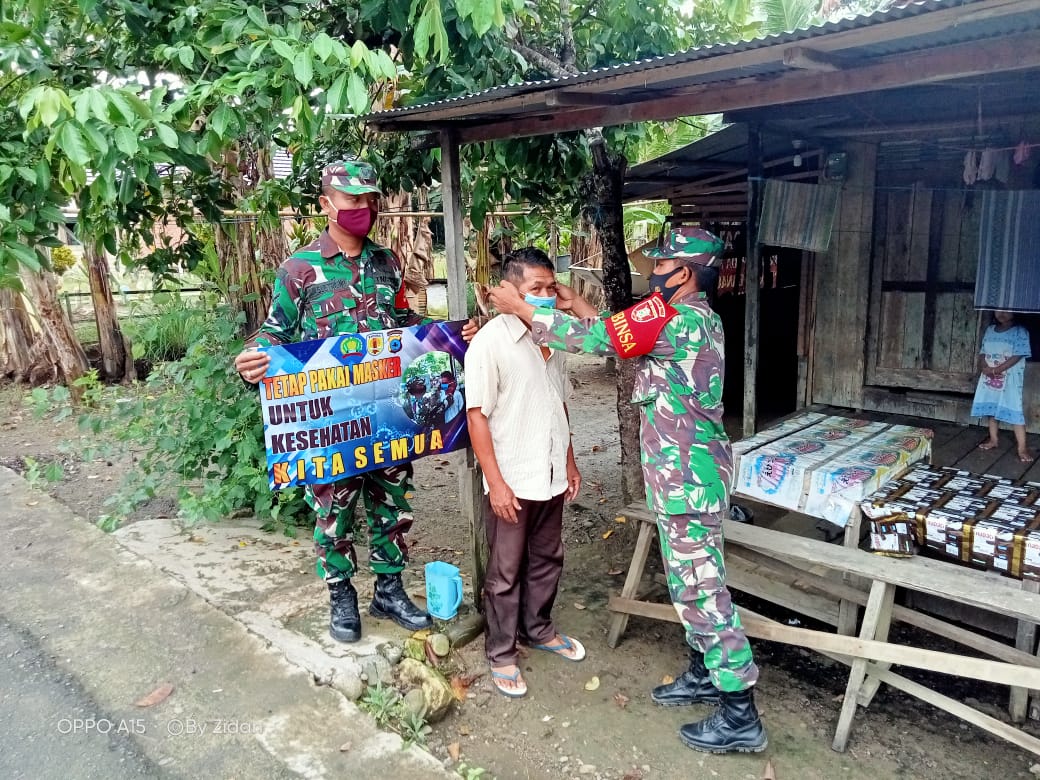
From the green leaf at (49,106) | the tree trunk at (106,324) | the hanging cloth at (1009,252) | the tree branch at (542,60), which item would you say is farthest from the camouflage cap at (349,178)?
the tree trunk at (106,324)

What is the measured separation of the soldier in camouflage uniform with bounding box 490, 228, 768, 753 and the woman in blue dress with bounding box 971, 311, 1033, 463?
10.3ft

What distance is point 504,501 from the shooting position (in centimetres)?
309

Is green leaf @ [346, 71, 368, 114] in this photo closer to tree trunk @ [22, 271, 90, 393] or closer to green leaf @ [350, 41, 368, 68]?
green leaf @ [350, 41, 368, 68]

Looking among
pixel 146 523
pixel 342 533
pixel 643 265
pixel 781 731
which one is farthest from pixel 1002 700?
pixel 643 265

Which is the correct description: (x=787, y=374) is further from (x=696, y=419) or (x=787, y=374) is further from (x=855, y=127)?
(x=696, y=419)

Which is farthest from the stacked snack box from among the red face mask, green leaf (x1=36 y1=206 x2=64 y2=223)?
green leaf (x1=36 y1=206 x2=64 y2=223)

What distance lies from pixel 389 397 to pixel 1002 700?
10.4 ft

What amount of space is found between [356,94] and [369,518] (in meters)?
1.80

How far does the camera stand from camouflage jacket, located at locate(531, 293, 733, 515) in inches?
113

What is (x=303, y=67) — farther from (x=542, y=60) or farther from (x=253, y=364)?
(x=542, y=60)

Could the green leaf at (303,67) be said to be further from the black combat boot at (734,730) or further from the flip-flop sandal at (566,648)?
the black combat boot at (734,730)

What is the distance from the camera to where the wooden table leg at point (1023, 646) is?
9.97ft

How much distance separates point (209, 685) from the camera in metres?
2.95

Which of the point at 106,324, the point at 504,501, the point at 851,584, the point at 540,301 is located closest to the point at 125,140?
the point at 540,301
